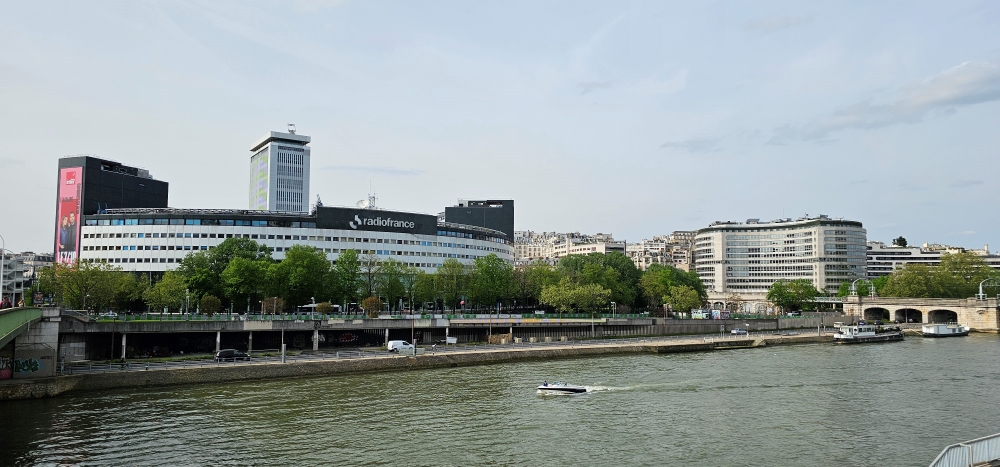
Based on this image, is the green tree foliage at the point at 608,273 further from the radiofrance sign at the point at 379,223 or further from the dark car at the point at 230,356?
the dark car at the point at 230,356

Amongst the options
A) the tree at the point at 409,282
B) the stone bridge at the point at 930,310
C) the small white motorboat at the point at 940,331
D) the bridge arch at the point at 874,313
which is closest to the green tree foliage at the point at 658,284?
the stone bridge at the point at 930,310

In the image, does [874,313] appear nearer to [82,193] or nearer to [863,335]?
[863,335]

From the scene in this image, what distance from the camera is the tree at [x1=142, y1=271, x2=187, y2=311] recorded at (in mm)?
104062

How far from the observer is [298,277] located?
110312mm

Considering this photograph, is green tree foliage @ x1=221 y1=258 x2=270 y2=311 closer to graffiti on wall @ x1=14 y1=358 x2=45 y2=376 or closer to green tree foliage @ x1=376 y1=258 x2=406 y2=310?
green tree foliage @ x1=376 y1=258 x2=406 y2=310

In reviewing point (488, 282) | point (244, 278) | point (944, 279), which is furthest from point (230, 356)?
point (944, 279)

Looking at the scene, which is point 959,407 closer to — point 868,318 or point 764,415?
point 764,415

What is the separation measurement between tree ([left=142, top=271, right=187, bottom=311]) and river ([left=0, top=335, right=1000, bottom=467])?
49.3 metres

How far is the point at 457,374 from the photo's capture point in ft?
233

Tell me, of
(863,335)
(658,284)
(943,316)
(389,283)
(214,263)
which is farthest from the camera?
(943,316)

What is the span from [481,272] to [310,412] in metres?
81.7

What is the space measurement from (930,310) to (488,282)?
10136 cm

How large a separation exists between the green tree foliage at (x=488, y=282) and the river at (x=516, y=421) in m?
A: 56.2

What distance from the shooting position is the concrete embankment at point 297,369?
56.1m
